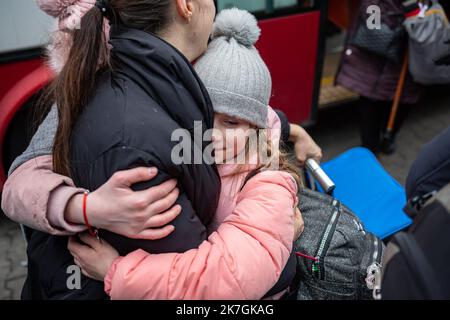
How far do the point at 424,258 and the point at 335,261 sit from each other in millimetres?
614

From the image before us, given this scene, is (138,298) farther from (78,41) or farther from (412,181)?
(412,181)

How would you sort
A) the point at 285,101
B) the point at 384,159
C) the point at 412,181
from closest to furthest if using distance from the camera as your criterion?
the point at 412,181 < the point at 285,101 < the point at 384,159

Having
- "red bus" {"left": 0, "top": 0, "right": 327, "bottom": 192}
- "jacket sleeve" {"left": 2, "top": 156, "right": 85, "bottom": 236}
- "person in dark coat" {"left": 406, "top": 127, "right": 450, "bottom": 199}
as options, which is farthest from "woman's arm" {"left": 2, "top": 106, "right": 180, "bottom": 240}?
"red bus" {"left": 0, "top": 0, "right": 327, "bottom": 192}

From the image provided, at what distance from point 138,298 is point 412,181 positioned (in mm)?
802

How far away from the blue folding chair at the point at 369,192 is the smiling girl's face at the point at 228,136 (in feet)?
2.37

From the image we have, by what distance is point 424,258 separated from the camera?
2.52 ft

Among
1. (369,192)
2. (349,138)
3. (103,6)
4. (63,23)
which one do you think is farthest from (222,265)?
(349,138)

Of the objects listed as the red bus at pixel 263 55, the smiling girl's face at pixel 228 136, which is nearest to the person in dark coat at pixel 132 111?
the smiling girl's face at pixel 228 136

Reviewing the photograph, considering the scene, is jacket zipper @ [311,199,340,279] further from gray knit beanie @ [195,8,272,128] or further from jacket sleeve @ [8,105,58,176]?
jacket sleeve @ [8,105,58,176]

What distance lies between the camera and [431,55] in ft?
9.80

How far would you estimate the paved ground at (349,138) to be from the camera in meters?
2.83

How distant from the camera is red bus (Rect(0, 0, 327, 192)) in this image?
2.38 m

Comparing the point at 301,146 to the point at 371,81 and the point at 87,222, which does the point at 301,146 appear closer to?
the point at 87,222

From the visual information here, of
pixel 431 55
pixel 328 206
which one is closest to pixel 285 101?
pixel 431 55
